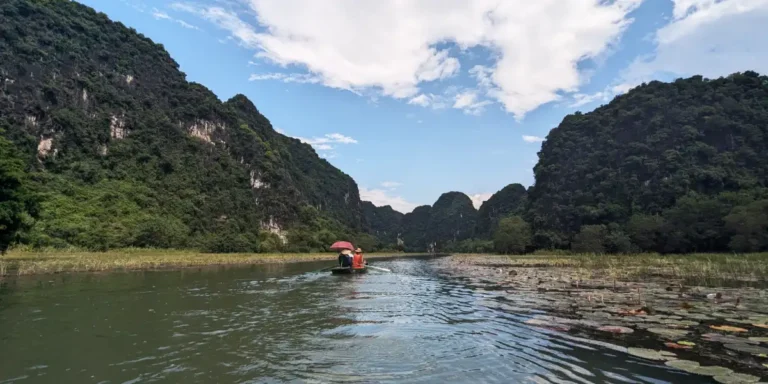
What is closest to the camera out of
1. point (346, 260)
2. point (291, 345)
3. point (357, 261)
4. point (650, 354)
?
point (650, 354)

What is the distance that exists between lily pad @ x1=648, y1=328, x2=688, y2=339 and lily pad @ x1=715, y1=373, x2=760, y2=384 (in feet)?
7.16

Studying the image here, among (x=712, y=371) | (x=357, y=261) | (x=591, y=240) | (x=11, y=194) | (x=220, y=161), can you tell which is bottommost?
(x=357, y=261)

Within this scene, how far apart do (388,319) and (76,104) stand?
278 ft

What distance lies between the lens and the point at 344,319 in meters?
9.38

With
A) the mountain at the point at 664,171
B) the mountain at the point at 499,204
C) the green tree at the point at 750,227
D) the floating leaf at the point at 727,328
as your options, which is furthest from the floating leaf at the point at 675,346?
the mountain at the point at 499,204

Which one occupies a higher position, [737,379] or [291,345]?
[737,379]

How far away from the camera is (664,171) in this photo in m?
63.6

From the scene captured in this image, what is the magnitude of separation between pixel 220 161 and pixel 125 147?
27052mm

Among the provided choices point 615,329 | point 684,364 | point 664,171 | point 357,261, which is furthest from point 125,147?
point 664,171

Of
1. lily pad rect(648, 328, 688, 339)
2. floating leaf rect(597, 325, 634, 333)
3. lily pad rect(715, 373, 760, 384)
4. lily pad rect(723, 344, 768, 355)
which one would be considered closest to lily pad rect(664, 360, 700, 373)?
lily pad rect(715, 373, 760, 384)

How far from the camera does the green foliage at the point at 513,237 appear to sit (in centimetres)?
7488

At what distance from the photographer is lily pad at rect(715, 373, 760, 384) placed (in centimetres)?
437

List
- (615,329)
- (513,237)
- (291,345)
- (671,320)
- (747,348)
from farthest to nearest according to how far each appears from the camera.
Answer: (513,237), (671,320), (615,329), (291,345), (747,348)

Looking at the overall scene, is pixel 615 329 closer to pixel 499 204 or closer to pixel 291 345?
pixel 291 345
